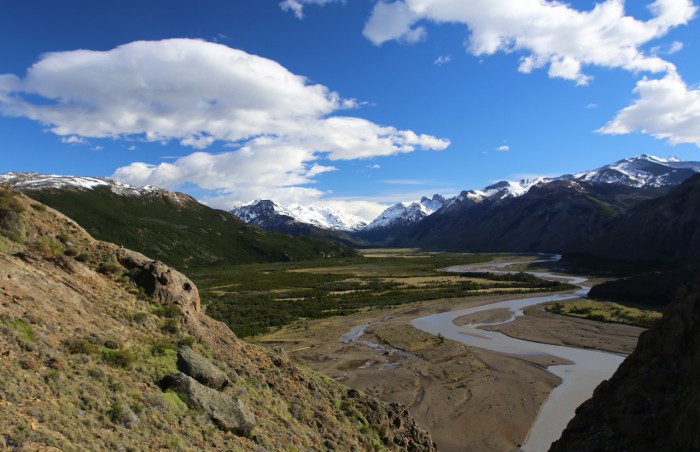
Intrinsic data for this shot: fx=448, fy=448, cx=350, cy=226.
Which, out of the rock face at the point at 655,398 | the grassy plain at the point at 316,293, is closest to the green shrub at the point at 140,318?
the rock face at the point at 655,398

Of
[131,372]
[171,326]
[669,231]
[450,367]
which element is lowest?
[450,367]

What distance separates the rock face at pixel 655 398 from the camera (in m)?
14.4

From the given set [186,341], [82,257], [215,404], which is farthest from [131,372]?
[82,257]

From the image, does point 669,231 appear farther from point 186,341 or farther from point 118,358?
point 118,358

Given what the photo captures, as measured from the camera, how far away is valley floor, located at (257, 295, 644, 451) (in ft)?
113

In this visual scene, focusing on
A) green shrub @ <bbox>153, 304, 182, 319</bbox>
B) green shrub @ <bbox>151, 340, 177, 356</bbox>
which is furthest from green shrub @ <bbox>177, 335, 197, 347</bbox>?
green shrub @ <bbox>153, 304, 182, 319</bbox>

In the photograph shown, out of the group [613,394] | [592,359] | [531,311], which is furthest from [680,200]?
[613,394]

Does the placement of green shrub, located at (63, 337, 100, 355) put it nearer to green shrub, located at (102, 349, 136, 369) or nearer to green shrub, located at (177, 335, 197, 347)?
green shrub, located at (102, 349, 136, 369)

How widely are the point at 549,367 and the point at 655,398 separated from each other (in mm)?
35673

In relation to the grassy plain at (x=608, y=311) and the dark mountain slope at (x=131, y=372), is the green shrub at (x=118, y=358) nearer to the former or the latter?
the dark mountain slope at (x=131, y=372)

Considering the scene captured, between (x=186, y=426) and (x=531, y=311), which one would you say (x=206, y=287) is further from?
(x=186, y=426)

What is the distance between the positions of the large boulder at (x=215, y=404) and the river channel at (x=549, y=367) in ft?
74.0

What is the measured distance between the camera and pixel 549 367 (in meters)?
48.5

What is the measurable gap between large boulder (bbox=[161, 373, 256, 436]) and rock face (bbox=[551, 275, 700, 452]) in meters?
12.5
